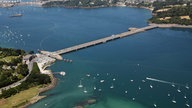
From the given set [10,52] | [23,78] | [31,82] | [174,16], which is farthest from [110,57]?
[174,16]

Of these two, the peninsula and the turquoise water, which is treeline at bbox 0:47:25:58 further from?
the turquoise water

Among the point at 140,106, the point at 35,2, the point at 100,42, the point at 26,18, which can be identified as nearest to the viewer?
the point at 140,106

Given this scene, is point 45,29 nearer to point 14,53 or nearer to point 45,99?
point 14,53

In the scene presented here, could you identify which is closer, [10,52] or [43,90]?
[43,90]

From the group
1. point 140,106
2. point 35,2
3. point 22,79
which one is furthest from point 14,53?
point 35,2

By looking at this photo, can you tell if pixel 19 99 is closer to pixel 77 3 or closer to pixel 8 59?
pixel 8 59

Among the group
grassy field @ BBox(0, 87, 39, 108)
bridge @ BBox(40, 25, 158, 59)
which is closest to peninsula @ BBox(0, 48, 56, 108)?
grassy field @ BBox(0, 87, 39, 108)
